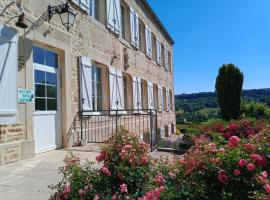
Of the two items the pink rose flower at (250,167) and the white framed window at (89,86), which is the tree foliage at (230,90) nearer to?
the white framed window at (89,86)

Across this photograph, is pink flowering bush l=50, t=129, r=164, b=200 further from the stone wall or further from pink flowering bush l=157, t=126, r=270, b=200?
the stone wall

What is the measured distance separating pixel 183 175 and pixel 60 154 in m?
4.61

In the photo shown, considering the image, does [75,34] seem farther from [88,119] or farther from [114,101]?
[114,101]

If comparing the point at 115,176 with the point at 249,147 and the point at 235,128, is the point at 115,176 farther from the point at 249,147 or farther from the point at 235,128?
the point at 235,128

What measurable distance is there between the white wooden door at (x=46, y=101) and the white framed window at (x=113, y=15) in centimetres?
370

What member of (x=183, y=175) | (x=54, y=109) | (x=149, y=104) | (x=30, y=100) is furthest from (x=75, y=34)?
(x=149, y=104)

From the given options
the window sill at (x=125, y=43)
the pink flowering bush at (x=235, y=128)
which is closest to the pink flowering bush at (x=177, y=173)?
the pink flowering bush at (x=235, y=128)

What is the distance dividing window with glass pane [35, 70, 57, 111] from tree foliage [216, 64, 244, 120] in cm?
1104

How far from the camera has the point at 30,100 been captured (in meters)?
6.72

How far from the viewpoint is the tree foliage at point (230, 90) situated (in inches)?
670

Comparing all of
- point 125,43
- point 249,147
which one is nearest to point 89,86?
point 125,43

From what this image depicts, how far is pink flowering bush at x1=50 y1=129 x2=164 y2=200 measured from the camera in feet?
10.4

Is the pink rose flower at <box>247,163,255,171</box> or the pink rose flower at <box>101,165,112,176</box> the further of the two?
the pink rose flower at <box>101,165,112,176</box>

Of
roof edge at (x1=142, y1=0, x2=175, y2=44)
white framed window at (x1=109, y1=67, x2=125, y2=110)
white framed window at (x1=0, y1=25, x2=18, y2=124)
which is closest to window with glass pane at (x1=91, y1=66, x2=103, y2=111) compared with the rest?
white framed window at (x1=109, y1=67, x2=125, y2=110)
